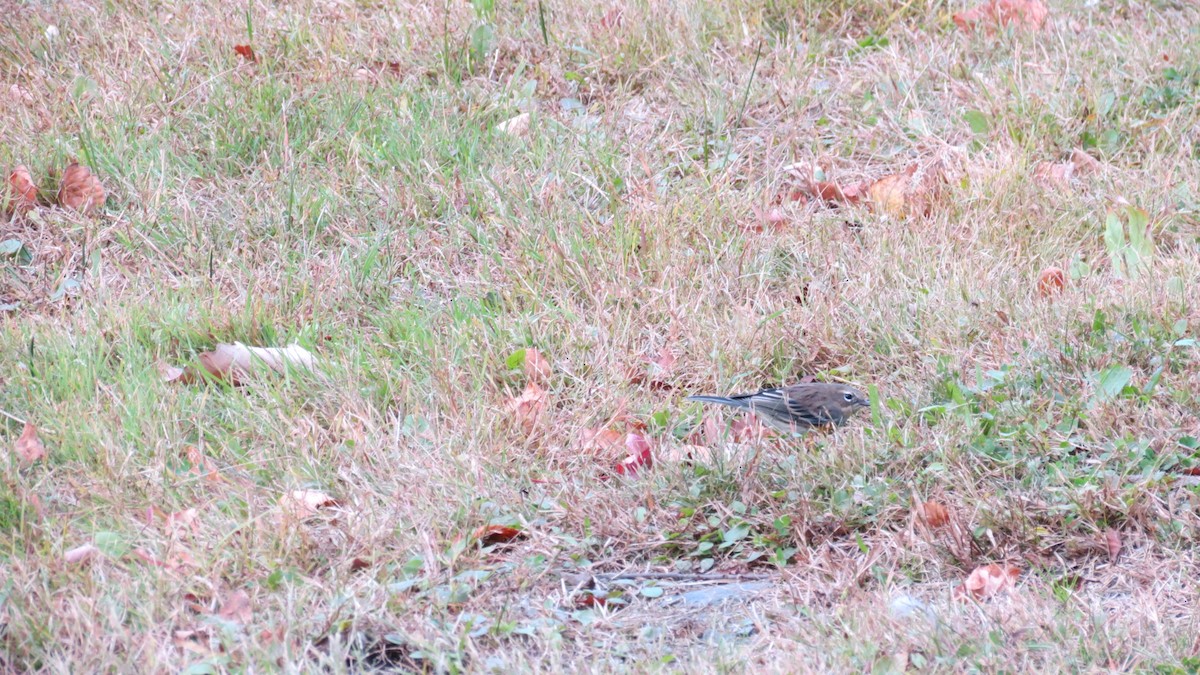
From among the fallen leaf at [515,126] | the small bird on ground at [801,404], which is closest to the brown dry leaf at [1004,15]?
the fallen leaf at [515,126]

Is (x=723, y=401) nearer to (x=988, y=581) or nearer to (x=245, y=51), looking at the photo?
(x=988, y=581)

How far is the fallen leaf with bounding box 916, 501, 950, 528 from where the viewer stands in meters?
3.42

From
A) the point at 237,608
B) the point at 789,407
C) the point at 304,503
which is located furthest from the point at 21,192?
the point at 789,407

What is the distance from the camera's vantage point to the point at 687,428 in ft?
13.7

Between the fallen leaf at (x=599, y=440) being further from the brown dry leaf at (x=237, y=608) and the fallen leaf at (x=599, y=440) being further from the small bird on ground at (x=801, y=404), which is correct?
→ the brown dry leaf at (x=237, y=608)

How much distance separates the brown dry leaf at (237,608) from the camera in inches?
119

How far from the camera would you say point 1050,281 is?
15.4 feet

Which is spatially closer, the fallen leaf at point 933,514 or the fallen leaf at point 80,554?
the fallen leaf at point 80,554

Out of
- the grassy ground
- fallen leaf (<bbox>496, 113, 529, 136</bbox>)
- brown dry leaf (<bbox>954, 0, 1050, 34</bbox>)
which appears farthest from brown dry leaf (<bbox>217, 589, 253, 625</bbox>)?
brown dry leaf (<bbox>954, 0, 1050, 34</bbox>)

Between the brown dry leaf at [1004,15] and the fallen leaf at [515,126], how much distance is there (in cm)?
237

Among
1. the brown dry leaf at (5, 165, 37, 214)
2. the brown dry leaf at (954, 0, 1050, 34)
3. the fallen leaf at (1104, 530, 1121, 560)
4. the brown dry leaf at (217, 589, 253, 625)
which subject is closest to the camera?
the brown dry leaf at (217, 589, 253, 625)

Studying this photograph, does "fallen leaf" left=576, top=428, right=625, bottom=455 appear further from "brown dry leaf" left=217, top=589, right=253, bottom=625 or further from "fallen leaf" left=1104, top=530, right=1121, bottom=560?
"fallen leaf" left=1104, top=530, right=1121, bottom=560

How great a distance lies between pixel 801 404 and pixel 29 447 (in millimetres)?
2393

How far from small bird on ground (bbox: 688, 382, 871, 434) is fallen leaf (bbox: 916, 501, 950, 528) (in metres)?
0.59
